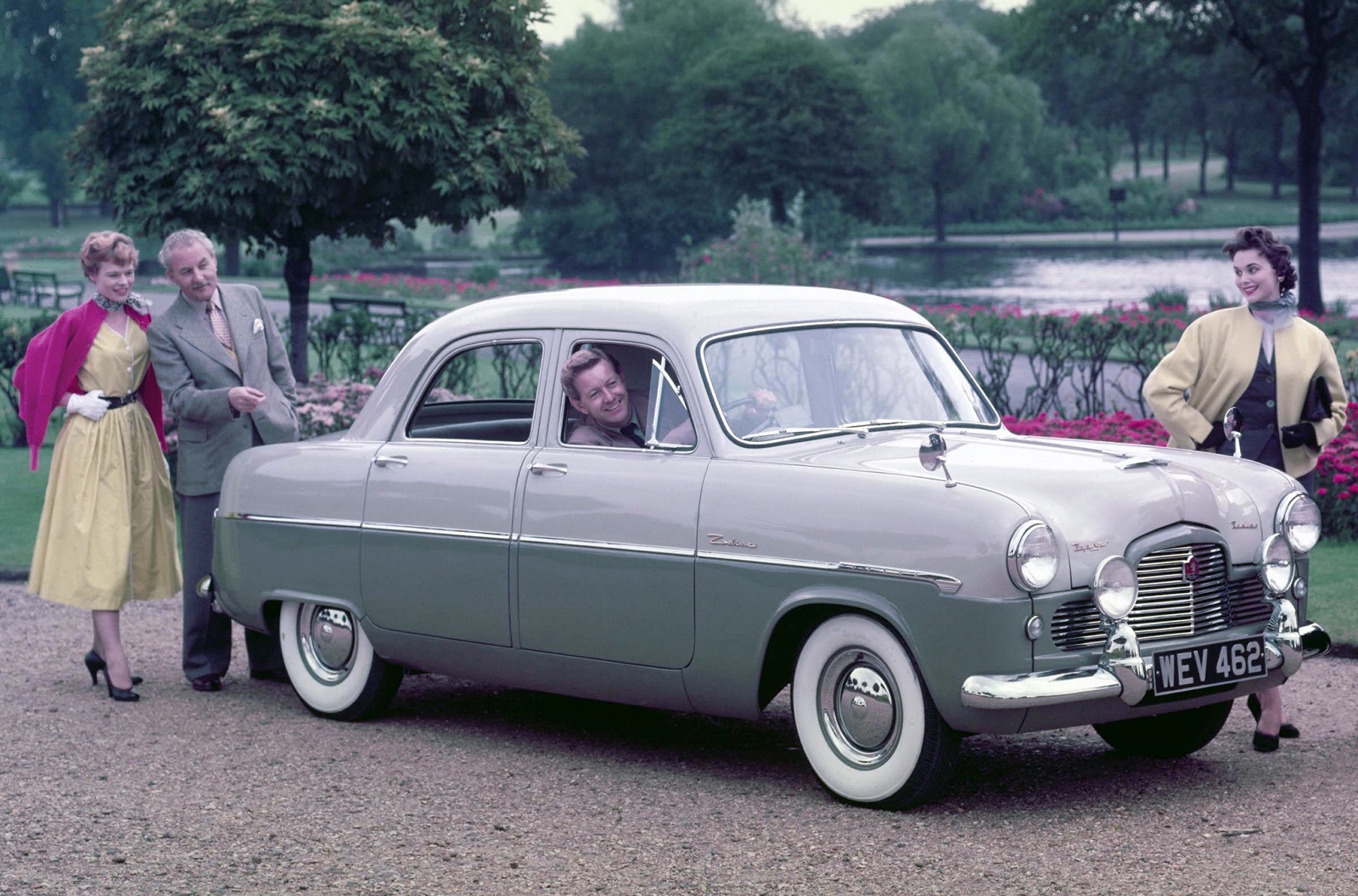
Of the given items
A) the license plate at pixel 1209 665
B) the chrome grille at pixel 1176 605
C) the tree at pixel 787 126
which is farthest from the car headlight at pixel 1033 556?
the tree at pixel 787 126

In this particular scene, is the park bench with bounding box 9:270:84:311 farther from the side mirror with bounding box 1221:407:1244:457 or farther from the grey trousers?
the side mirror with bounding box 1221:407:1244:457

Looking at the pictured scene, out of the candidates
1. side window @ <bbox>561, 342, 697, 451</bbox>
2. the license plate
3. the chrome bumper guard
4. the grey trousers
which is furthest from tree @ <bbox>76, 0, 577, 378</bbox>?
the chrome bumper guard

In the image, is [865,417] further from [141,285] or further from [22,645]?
[141,285]

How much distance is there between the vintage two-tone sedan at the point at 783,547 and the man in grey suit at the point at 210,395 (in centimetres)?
31

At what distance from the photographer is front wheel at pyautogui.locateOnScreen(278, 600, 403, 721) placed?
7.36 m

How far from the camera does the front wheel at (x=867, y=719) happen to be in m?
5.60

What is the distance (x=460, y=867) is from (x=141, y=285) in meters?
50.5

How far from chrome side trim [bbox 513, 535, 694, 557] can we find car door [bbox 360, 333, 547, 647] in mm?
126

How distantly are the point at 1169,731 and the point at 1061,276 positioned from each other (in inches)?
1844

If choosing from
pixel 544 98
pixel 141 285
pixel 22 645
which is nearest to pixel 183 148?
pixel 544 98

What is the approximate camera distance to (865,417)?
21.4ft

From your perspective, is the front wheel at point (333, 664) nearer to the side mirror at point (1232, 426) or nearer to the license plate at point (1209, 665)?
the license plate at point (1209, 665)

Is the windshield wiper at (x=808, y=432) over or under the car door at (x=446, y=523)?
over

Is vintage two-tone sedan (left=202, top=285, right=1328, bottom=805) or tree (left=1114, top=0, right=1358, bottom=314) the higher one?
tree (left=1114, top=0, right=1358, bottom=314)
